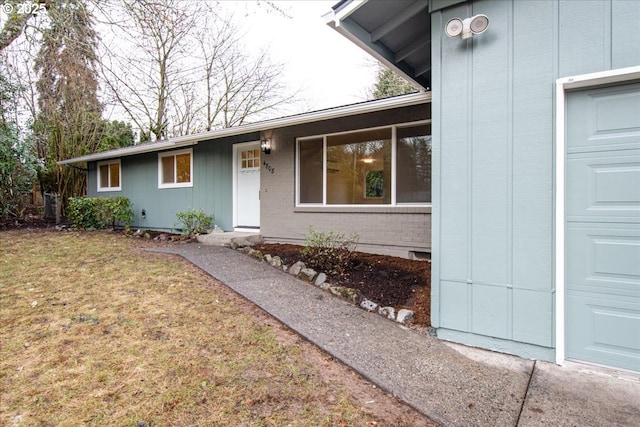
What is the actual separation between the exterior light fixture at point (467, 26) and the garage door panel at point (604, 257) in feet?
5.87

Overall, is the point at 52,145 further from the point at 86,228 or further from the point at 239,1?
the point at 239,1

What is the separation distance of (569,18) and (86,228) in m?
11.6

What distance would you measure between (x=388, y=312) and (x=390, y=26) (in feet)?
9.87

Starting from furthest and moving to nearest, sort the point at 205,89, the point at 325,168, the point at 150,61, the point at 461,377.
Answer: the point at 205,89, the point at 150,61, the point at 325,168, the point at 461,377

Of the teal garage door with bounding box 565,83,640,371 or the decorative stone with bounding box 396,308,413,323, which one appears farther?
the decorative stone with bounding box 396,308,413,323

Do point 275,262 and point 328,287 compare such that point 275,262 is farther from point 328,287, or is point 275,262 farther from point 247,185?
point 247,185

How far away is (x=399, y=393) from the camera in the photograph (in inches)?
91.3

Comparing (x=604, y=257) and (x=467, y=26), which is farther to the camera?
(x=467, y=26)

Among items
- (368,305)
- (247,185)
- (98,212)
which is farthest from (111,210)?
(368,305)

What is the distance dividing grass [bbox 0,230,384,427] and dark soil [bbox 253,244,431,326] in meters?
1.44

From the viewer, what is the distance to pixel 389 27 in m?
3.58

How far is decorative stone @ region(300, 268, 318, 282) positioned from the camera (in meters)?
4.80

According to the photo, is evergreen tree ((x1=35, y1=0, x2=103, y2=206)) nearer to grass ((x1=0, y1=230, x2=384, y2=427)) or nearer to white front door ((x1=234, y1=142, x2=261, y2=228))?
white front door ((x1=234, y1=142, x2=261, y2=228))

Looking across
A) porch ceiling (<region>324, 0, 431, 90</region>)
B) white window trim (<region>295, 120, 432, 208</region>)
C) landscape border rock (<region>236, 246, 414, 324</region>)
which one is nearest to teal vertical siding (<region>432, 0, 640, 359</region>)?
porch ceiling (<region>324, 0, 431, 90</region>)
